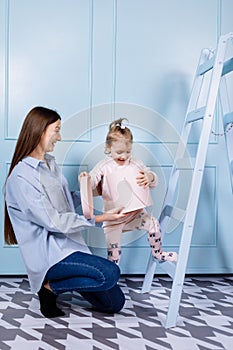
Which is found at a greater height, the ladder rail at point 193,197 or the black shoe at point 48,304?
the ladder rail at point 193,197

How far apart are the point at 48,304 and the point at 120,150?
0.78 metres

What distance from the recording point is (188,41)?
10.3 feet

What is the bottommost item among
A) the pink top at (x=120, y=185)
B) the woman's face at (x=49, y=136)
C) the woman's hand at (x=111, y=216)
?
the woman's hand at (x=111, y=216)

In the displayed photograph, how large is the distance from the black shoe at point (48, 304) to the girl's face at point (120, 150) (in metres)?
0.69

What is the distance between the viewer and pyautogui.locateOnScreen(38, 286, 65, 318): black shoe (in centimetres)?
228

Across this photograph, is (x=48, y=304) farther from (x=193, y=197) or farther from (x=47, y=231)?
(x=193, y=197)

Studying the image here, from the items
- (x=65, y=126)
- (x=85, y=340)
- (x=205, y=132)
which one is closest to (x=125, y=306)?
(x=85, y=340)

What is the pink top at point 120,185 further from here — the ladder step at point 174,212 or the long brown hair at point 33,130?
the long brown hair at point 33,130

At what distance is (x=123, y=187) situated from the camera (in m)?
2.56

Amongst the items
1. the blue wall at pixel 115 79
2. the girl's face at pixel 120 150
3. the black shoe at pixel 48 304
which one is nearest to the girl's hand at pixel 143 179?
the girl's face at pixel 120 150

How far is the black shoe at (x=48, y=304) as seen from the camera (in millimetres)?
2277

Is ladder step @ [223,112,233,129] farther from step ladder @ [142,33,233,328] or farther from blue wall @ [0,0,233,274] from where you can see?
blue wall @ [0,0,233,274]

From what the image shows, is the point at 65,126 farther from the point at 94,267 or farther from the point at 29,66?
the point at 94,267

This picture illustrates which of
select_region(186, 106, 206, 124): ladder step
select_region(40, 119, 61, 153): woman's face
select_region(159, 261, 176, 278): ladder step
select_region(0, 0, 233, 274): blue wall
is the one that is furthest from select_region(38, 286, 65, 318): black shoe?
select_region(186, 106, 206, 124): ladder step
